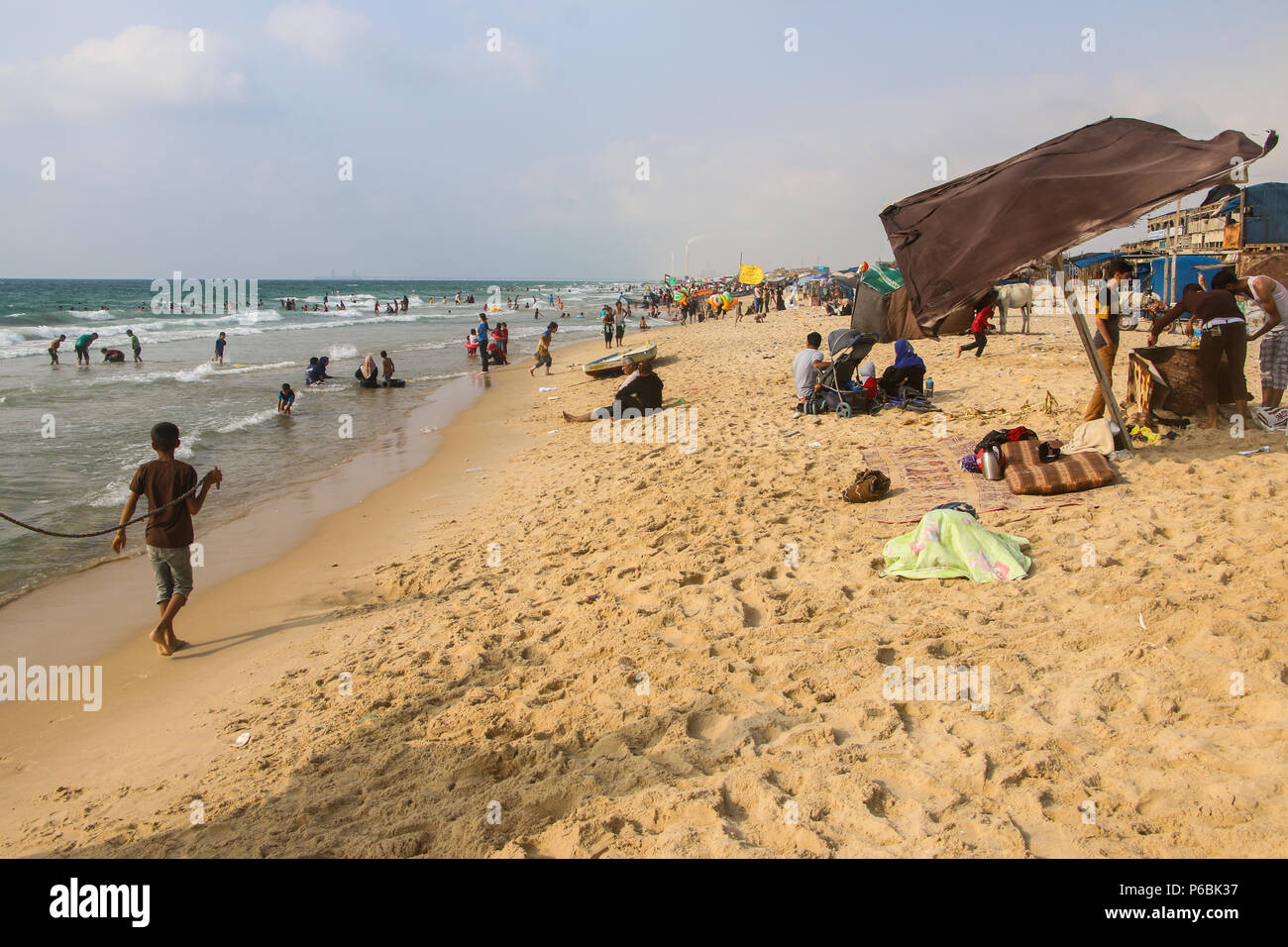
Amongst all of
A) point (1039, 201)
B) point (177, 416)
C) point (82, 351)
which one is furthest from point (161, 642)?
point (82, 351)

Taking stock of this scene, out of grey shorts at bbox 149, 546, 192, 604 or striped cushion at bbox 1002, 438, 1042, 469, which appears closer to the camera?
grey shorts at bbox 149, 546, 192, 604

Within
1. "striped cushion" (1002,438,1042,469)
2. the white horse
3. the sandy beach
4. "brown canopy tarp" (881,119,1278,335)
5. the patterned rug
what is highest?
the white horse

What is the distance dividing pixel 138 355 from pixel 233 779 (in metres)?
30.0

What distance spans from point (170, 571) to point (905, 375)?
29.4ft

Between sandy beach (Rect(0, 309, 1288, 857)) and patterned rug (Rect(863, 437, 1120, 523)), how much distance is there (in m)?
0.13

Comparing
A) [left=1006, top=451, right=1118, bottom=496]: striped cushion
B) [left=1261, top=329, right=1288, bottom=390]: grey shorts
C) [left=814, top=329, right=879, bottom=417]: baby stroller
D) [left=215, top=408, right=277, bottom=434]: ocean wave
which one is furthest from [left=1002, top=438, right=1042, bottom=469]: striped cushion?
[left=215, top=408, right=277, bottom=434]: ocean wave

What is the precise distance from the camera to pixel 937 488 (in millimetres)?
6938

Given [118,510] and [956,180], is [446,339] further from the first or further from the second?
[956,180]

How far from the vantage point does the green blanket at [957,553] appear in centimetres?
506

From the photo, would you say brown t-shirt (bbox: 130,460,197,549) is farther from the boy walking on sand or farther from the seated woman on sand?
the seated woman on sand

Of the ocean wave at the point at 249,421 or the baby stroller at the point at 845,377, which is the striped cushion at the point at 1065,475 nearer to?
the baby stroller at the point at 845,377

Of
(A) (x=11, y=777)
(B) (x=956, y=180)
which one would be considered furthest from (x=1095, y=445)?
(A) (x=11, y=777)

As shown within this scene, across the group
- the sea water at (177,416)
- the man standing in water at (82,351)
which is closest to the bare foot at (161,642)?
the sea water at (177,416)

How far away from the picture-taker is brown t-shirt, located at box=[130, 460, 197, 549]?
5516mm
